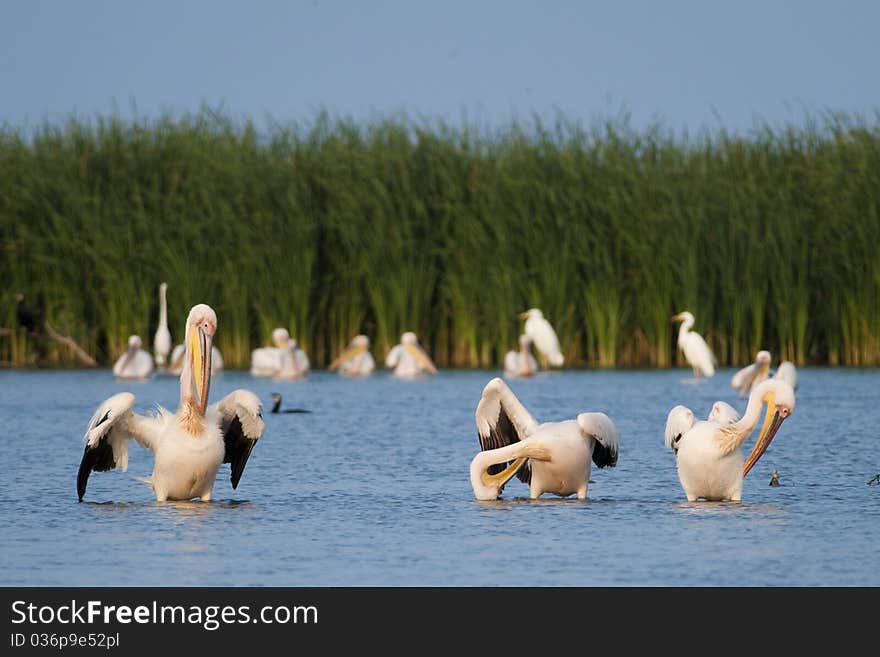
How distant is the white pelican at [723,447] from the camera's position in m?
9.22

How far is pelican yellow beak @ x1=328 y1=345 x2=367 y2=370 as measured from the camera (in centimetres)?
2248

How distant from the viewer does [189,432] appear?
918 cm

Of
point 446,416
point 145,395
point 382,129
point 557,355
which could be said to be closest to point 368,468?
→ point 446,416

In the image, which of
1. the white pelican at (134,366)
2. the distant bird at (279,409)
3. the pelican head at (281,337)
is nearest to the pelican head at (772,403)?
the distant bird at (279,409)

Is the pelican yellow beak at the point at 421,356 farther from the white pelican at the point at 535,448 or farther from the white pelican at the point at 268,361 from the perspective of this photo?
the white pelican at the point at 535,448

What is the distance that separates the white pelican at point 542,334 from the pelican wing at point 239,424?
41.0 feet

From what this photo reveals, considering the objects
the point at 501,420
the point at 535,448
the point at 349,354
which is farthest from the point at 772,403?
the point at 349,354

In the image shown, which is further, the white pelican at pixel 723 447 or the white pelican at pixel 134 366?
the white pelican at pixel 134 366

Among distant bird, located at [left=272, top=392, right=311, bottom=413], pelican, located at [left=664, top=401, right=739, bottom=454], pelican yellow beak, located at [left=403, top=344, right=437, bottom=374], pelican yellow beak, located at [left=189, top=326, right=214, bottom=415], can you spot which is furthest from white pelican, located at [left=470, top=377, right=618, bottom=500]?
pelican yellow beak, located at [left=403, top=344, right=437, bottom=374]

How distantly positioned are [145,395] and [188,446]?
10.5 metres

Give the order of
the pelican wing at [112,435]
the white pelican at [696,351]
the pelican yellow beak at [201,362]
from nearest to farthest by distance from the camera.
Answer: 1. the pelican wing at [112,435]
2. the pelican yellow beak at [201,362]
3. the white pelican at [696,351]

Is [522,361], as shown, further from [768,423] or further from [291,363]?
→ [768,423]

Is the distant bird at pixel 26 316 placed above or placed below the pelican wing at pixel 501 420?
above

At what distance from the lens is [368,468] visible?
1181cm
